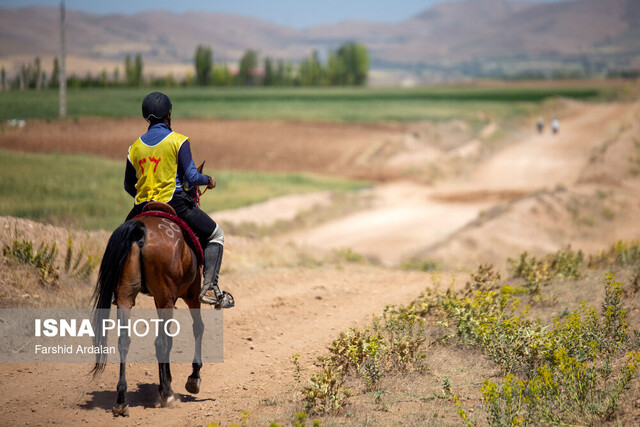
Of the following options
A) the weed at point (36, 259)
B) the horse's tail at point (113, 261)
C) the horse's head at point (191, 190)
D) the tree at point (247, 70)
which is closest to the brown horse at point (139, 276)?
the horse's tail at point (113, 261)

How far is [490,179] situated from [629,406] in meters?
30.9

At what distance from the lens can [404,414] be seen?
6637 millimetres

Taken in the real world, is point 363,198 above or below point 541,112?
below

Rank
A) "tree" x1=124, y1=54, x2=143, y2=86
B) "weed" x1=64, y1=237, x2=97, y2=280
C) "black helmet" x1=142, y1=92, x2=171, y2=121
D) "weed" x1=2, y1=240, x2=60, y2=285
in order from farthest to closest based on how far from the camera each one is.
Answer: "tree" x1=124, y1=54, x2=143, y2=86 → "weed" x1=64, y1=237, x2=97, y2=280 → "weed" x1=2, y1=240, x2=60, y2=285 → "black helmet" x1=142, y1=92, x2=171, y2=121

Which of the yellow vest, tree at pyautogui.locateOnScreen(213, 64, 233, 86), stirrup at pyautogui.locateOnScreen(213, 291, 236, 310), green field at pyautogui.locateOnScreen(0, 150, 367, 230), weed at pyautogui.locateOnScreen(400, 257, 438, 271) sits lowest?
weed at pyautogui.locateOnScreen(400, 257, 438, 271)

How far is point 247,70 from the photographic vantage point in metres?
148

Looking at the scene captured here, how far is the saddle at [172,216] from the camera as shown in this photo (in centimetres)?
718

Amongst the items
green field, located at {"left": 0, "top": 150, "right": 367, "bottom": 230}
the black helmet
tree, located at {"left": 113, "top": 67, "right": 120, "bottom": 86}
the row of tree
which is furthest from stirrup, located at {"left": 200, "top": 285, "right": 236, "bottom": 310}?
tree, located at {"left": 113, "top": 67, "right": 120, "bottom": 86}

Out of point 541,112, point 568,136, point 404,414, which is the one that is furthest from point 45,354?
point 541,112

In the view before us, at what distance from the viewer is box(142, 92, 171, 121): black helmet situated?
290 inches

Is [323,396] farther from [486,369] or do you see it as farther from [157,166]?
[157,166]

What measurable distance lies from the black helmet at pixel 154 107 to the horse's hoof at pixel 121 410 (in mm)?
3216

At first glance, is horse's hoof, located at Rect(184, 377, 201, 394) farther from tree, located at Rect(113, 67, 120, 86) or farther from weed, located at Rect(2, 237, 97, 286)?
tree, located at Rect(113, 67, 120, 86)

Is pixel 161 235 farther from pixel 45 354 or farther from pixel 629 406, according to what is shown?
pixel 629 406
